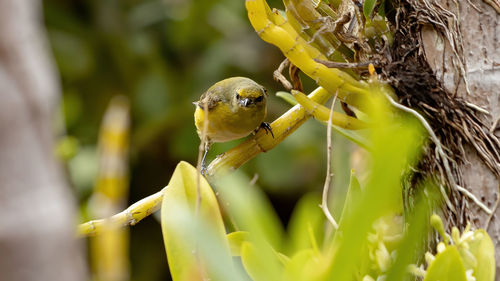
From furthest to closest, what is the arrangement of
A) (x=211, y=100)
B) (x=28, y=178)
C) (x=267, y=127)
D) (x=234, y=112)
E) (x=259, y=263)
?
1. (x=211, y=100)
2. (x=234, y=112)
3. (x=267, y=127)
4. (x=259, y=263)
5. (x=28, y=178)

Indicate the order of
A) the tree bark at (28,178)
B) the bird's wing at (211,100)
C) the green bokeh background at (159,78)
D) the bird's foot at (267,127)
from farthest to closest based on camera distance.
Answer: the green bokeh background at (159,78), the bird's wing at (211,100), the bird's foot at (267,127), the tree bark at (28,178)

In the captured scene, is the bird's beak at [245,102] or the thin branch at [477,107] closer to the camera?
the thin branch at [477,107]

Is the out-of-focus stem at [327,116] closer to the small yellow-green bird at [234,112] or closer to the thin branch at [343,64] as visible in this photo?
the thin branch at [343,64]

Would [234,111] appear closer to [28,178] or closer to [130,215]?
[130,215]

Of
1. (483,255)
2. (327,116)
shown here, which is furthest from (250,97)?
(483,255)

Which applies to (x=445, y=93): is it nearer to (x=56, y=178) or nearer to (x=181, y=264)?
(x=181, y=264)

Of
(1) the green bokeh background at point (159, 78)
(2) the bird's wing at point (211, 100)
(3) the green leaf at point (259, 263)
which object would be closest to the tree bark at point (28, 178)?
(3) the green leaf at point (259, 263)
